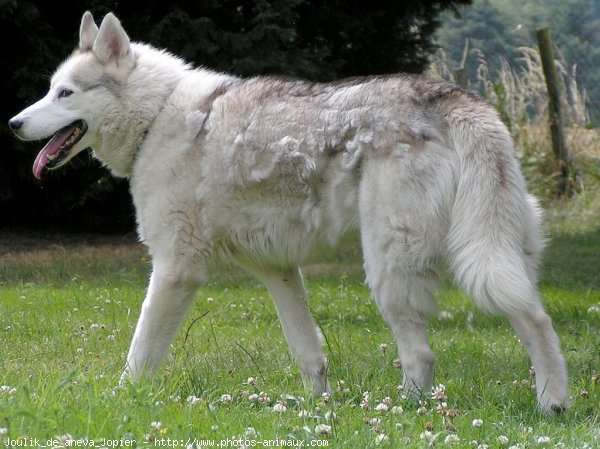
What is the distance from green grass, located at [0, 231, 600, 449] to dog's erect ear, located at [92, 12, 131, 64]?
4.84ft

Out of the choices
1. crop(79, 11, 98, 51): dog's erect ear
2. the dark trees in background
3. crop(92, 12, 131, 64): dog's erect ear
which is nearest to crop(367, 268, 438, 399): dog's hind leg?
crop(92, 12, 131, 64): dog's erect ear

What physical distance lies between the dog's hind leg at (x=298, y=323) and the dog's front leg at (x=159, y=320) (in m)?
0.47

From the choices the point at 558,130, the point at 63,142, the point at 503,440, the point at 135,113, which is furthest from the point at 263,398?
the point at 558,130

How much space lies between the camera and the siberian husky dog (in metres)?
4.30

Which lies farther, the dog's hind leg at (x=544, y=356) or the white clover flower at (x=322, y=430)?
the dog's hind leg at (x=544, y=356)

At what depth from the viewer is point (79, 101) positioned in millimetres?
5289

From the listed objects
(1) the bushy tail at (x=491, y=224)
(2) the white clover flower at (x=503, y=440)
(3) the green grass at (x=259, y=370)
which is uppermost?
(1) the bushy tail at (x=491, y=224)

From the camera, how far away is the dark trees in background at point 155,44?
1125 cm

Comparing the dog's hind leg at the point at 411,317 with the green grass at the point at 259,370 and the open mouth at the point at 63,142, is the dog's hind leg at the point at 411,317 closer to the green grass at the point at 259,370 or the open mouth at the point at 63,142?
the green grass at the point at 259,370

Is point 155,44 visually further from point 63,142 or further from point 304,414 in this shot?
point 304,414

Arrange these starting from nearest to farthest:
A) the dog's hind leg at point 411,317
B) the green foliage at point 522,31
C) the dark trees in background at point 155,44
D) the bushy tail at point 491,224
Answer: the bushy tail at point 491,224, the dog's hind leg at point 411,317, the dark trees in background at point 155,44, the green foliage at point 522,31

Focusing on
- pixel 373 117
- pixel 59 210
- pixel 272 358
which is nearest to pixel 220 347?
pixel 272 358

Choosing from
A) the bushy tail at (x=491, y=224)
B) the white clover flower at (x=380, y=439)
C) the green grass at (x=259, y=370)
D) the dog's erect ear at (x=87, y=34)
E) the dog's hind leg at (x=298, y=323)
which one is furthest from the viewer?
the dog's erect ear at (x=87, y=34)

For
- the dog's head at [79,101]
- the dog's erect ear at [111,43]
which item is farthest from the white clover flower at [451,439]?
the dog's erect ear at [111,43]
